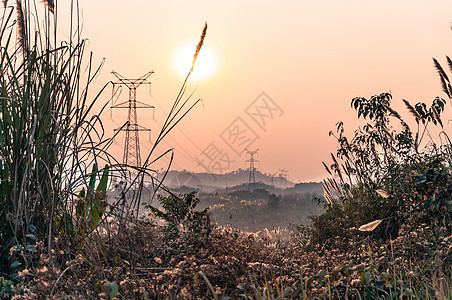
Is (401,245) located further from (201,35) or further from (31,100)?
(31,100)

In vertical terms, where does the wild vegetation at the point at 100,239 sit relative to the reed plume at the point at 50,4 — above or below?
below

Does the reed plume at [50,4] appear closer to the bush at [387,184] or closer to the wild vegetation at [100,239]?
the wild vegetation at [100,239]

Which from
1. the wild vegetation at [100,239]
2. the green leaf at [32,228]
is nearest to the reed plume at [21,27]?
the wild vegetation at [100,239]

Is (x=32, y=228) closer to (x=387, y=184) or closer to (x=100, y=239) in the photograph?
(x=100, y=239)

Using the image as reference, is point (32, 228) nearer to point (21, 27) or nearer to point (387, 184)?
point (21, 27)

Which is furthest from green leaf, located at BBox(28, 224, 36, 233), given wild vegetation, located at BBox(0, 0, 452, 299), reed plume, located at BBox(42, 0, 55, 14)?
reed plume, located at BBox(42, 0, 55, 14)

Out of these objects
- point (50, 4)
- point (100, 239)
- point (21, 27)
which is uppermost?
point (50, 4)

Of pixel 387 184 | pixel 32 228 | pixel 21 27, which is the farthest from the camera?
pixel 387 184

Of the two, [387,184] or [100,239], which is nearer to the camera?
[100,239]

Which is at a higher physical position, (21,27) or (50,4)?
(50,4)

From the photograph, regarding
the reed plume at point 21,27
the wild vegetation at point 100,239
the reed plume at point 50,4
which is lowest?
the wild vegetation at point 100,239

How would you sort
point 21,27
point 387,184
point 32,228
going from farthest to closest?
point 387,184, point 21,27, point 32,228

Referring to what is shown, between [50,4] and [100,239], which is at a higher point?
[50,4]

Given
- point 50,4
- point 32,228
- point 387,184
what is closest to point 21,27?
point 50,4
